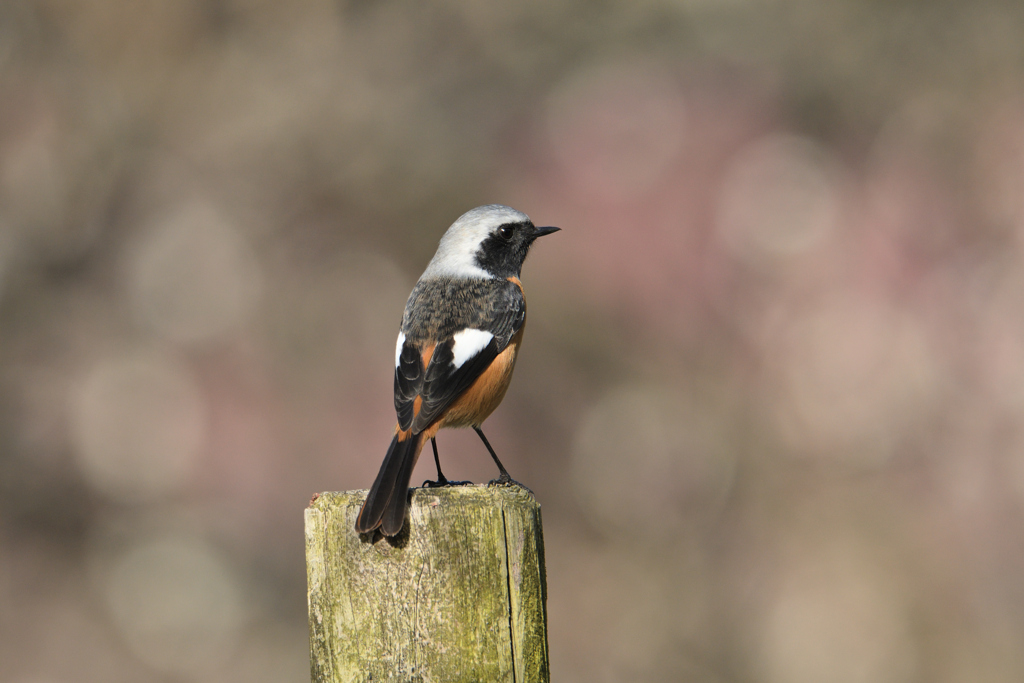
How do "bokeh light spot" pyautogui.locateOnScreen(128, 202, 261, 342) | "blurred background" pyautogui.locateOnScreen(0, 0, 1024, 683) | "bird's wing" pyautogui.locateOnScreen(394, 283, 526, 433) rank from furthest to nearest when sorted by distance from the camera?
1. "bokeh light spot" pyautogui.locateOnScreen(128, 202, 261, 342)
2. "blurred background" pyautogui.locateOnScreen(0, 0, 1024, 683)
3. "bird's wing" pyautogui.locateOnScreen(394, 283, 526, 433)

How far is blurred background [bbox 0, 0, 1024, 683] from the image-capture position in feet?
30.7

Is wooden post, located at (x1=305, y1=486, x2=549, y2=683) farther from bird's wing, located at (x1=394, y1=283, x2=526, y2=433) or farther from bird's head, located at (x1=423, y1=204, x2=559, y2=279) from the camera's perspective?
bird's head, located at (x1=423, y1=204, x2=559, y2=279)

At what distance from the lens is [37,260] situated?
10945mm

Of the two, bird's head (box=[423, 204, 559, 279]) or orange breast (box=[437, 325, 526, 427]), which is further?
bird's head (box=[423, 204, 559, 279])

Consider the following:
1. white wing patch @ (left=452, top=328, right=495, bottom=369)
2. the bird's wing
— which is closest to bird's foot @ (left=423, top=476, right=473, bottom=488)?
the bird's wing

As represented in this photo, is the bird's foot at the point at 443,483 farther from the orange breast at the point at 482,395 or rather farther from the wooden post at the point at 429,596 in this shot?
the wooden post at the point at 429,596

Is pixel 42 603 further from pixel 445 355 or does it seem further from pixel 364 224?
pixel 445 355

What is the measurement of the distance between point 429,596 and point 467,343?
1.80m

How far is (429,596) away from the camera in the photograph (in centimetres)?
269

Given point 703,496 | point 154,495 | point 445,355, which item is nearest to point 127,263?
point 154,495

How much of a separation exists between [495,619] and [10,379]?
9.62m

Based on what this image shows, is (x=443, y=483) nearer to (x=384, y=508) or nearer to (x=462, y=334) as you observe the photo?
(x=462, y=334)

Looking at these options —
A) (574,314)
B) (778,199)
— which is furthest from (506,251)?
(778,199)

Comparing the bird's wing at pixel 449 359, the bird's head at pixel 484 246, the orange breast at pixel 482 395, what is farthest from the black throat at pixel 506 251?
the orange breast at pixel 482 395
